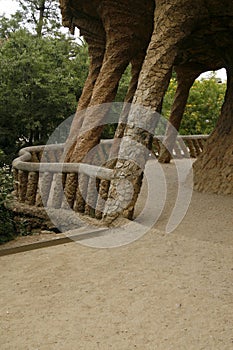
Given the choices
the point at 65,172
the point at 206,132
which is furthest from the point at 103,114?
the point at 206,132

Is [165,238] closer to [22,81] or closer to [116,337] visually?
[116,337]

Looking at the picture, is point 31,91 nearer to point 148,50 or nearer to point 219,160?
point 219,160

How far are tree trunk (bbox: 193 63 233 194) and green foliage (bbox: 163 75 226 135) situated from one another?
852 centimetres

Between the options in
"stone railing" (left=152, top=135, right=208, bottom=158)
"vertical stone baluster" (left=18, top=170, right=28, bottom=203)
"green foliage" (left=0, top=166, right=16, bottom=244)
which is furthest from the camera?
"stone railing" (left=152, top=135, right=208, bottom=158)

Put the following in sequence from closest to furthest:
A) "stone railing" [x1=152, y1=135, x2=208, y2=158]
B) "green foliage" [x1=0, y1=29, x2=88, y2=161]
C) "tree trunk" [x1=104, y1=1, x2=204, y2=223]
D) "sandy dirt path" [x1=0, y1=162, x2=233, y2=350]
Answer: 1. "sandy dirt path" [x1=0, y1=162, x2=233, y2=350]
2. "tree trunk" [x1=104, y1=1, x2=204, y2=223]
3. "green foliage" [x1=0, y1=29, x2=88, y2=161]
4. "stone railing" [x1=152, y1=135, x2=208, y2=158]

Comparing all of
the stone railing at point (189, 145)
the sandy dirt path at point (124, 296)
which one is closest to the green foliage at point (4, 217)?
the sandy dirt path at point (124, 296)

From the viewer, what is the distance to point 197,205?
6.86 meters

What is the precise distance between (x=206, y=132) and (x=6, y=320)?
1459cm

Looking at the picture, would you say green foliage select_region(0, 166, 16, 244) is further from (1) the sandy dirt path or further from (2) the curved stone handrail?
(1) the sandy dirt path

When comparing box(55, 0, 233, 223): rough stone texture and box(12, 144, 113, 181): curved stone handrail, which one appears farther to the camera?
box(12, 144, 113, 181): curved stone handrail

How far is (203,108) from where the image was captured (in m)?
16.8

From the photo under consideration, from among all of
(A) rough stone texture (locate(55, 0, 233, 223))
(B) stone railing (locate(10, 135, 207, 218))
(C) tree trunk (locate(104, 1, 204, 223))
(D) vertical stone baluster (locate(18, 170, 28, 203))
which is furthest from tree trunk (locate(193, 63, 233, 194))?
(D) vertical stone baluster (locate(18, 170, 28, 203))

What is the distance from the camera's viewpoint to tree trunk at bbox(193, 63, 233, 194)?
739 centimetres

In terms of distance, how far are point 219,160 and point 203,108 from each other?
9574mm
